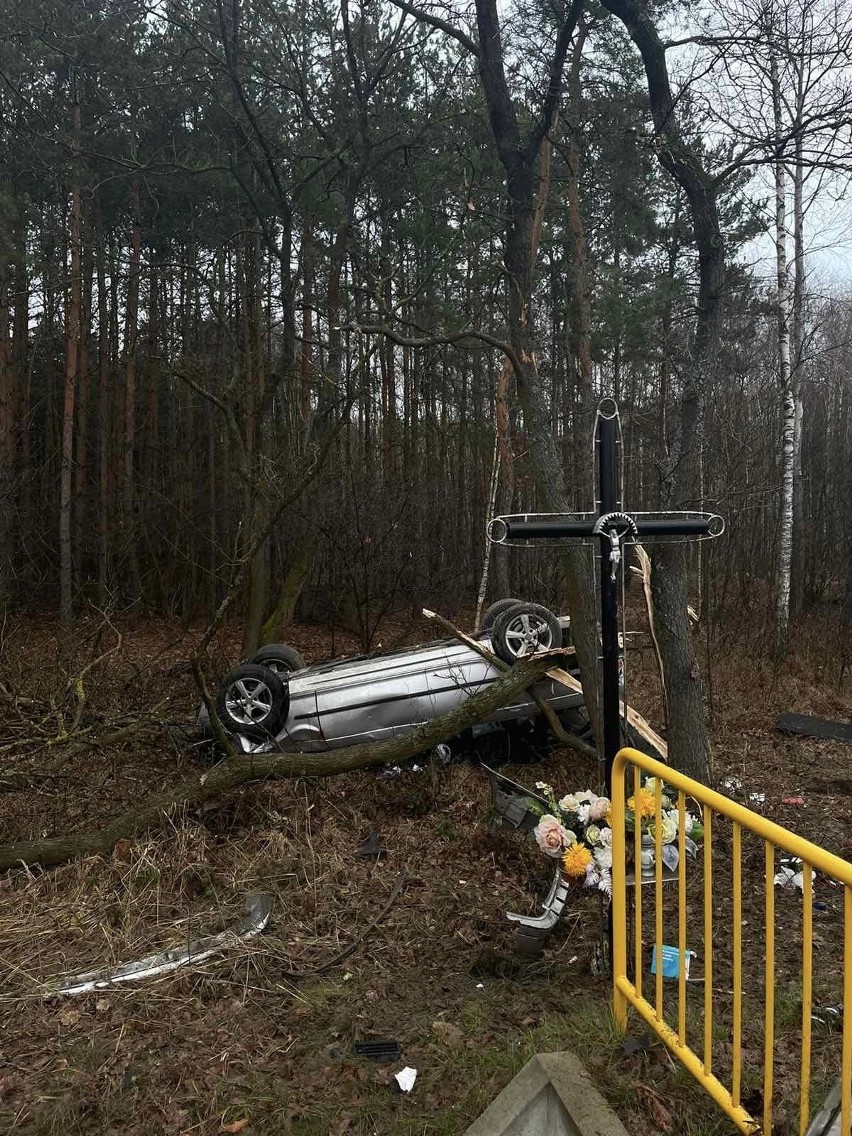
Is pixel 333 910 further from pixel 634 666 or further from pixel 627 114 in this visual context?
pixel 627 114

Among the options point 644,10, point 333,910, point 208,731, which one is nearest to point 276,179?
point 644,10

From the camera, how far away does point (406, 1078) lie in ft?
9.96

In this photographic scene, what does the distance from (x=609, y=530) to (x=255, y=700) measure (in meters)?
3.97

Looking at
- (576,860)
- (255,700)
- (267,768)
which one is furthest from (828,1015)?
(255,700)

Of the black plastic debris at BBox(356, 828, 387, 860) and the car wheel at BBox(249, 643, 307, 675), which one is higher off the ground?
the car wheel at BBox(249, 643, 307, 675)

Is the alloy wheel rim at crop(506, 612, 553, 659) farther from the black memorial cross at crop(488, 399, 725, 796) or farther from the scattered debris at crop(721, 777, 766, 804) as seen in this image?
the black memorial cross at crop(488, 399, 725, 796)

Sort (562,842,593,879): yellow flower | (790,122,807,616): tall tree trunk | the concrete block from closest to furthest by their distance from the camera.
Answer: the concrete block → (562,842,593,879): yellow flower → (790,122,807,616): tall tree trunk

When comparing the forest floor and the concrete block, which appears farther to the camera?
the forest floor

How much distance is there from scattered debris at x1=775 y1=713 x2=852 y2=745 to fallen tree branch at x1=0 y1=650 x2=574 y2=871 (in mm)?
3151

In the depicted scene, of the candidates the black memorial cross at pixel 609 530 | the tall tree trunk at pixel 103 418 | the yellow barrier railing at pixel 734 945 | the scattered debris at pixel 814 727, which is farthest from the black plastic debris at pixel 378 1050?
the tall tree trunk at pixel 103 418

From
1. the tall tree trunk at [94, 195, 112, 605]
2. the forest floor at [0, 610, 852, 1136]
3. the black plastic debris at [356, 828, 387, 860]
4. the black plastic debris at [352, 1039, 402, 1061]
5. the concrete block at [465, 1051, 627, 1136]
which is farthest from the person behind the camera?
the tall tree trunk at [94, 195, 112, 605]

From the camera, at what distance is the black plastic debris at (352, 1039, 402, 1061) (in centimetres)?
323

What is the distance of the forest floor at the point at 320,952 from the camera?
295 centimetres

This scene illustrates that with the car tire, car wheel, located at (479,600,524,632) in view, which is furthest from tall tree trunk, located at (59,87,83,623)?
car wheel, located at (479,600,524,632)
